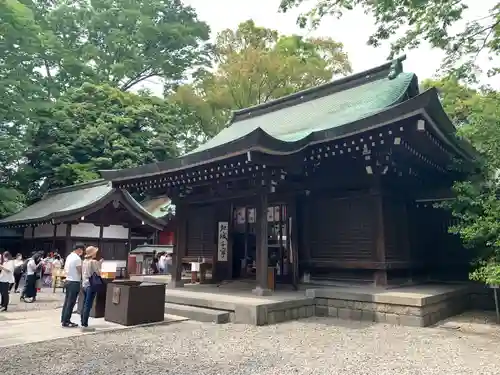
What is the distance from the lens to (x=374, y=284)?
922 cm

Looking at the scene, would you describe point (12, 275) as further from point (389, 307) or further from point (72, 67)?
point (72, 67)

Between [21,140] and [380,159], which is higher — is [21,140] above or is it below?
above

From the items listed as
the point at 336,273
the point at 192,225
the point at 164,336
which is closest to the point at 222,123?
the point at 192,225

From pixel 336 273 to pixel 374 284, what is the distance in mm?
1005

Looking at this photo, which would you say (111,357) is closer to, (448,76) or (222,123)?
(448,76)

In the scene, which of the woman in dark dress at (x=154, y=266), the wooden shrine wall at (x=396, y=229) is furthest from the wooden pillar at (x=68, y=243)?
the wooden shrine wall at (x=396, y=229)

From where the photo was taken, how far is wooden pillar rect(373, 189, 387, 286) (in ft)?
29.8

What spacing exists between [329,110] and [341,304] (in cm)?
619

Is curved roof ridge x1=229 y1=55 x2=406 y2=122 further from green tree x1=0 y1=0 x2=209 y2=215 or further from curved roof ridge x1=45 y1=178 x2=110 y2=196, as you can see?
green tree x1=0 y1=0 x2=209 y2=215

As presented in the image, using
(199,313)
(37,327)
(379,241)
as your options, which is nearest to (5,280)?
(37,327)

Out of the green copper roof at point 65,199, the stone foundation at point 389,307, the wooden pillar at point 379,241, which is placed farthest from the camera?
the green copper roof at point 65,199

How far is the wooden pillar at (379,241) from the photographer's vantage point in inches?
358

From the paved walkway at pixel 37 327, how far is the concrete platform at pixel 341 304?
1.10 meters

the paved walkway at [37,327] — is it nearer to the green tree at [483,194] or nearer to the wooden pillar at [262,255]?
the wooden pillar at [262,255]
